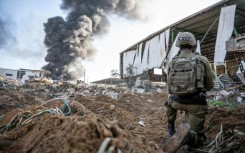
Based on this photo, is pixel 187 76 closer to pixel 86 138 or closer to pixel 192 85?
pixel 192 85

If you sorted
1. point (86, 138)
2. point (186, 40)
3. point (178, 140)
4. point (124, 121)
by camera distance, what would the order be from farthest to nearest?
1. point (124, 121)
2. point (186, 40)
3. point (178, 140)
4. point (86, 138)

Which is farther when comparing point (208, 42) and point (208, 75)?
point (208, 42)

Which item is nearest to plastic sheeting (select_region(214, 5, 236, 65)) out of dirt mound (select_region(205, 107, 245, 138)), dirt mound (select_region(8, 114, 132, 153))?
dirt mound (select_region(205, 107, 245, 138))

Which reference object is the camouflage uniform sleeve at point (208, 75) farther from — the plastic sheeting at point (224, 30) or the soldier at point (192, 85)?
the plastic sheeting at point (224, 30)

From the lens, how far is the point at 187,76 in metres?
3.01

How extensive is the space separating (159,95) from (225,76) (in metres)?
3.24

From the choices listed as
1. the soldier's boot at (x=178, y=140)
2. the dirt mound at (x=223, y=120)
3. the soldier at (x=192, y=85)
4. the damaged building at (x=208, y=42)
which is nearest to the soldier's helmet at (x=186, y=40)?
the soldier at (x=192, y=85)

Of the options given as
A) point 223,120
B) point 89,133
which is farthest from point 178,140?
point 223,120

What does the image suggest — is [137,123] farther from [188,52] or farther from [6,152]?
[6,152]

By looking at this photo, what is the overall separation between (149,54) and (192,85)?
455 inches

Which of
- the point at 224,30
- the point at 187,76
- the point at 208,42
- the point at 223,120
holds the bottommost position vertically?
the point at 223,120

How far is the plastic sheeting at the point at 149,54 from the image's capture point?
12.7 meters

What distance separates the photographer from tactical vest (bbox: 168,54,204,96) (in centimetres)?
296

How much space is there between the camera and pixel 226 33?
8477 millimetres
